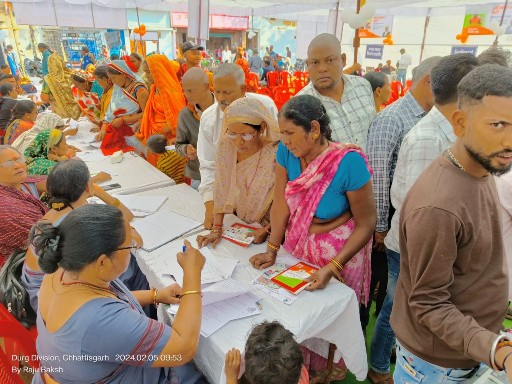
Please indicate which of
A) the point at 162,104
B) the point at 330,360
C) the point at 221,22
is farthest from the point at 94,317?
the point at 221,22

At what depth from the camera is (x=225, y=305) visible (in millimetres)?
1410

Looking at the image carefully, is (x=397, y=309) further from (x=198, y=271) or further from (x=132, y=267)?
(x=132, y=267)

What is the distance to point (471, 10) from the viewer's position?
9734 millimetres

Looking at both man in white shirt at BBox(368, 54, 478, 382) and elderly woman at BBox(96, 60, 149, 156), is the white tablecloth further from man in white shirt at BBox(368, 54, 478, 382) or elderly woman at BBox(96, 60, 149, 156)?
man in white shirt at BBox(368, 54, 478, 382)

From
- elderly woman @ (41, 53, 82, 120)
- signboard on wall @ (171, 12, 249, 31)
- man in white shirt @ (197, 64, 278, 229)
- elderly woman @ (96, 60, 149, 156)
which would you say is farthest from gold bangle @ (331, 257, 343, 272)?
signboard on wall @ (171, 12, 249, 31)

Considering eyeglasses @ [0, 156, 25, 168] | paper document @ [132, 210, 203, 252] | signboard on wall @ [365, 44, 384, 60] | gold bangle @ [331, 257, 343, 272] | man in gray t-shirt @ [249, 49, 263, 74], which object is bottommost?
paper document @ [132, 210, 203, 252]

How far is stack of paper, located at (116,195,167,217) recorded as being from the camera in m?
2.37

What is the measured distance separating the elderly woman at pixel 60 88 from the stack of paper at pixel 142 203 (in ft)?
13.0

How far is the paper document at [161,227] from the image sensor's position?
194 cm

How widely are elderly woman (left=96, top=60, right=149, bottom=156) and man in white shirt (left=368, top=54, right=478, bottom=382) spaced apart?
123 inches

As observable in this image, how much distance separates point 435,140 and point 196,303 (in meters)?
1.22

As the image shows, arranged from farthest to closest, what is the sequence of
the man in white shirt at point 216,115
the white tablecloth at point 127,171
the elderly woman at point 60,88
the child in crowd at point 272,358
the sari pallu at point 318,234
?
the elderly woman at point 60,88, the white tablecloth at point 127,171, the man in white shirt at point 216,115, the sari pallu at point 318,234, the child in crowd at point 272,358

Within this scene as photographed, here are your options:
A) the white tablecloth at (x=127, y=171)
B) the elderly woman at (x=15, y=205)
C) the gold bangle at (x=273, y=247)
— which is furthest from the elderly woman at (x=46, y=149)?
the gold bangle at (x=273, y=247)

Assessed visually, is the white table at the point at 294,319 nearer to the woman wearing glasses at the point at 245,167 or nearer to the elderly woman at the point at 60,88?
the woman wearing glasses at the point at 245,167
